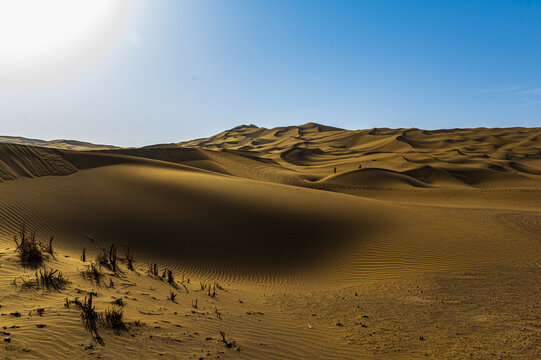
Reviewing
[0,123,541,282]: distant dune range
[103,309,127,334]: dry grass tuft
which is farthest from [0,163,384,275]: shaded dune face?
[103,309,127,334]: dry grass tuft

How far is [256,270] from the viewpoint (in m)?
9.22

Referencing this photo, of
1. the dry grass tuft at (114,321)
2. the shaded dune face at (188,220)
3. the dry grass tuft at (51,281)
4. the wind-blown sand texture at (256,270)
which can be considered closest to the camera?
the dry grass tuft at (114,321)

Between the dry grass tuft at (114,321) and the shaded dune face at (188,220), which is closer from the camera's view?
the dry grass tuft at (114,321)

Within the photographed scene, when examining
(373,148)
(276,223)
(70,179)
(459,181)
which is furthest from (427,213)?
(373,148)

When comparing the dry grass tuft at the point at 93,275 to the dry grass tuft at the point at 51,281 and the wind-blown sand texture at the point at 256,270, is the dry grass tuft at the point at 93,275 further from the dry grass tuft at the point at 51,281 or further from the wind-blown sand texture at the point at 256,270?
the dry grass tuft at the point at 51,281

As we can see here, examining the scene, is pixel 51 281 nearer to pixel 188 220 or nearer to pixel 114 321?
pixel 114 321

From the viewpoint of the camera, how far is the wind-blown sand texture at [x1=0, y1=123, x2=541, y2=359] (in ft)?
14.3

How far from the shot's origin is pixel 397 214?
14.2 meters

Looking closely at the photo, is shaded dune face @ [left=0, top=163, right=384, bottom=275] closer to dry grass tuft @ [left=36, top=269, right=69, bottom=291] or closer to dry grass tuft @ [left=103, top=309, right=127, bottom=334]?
dry grass tuft @ [left=36, top=269, right=69, bottom=291]

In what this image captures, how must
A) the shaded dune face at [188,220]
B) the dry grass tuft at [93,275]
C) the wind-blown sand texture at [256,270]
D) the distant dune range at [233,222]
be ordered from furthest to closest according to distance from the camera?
the shaded dune face at [188,220] < the distant dune range at [233,222] < the dry grass tuft at [93,275] < the wind-blown sand texture at [256,270]

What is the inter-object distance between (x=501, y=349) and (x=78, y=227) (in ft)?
36.7

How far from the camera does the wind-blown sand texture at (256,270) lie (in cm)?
436

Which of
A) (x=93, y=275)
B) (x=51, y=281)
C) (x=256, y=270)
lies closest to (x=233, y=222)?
(x=256, y=270)

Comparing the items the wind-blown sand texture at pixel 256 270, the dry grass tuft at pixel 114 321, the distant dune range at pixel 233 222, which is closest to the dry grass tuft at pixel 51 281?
the wind-blown sand texture at pixel 256 270
